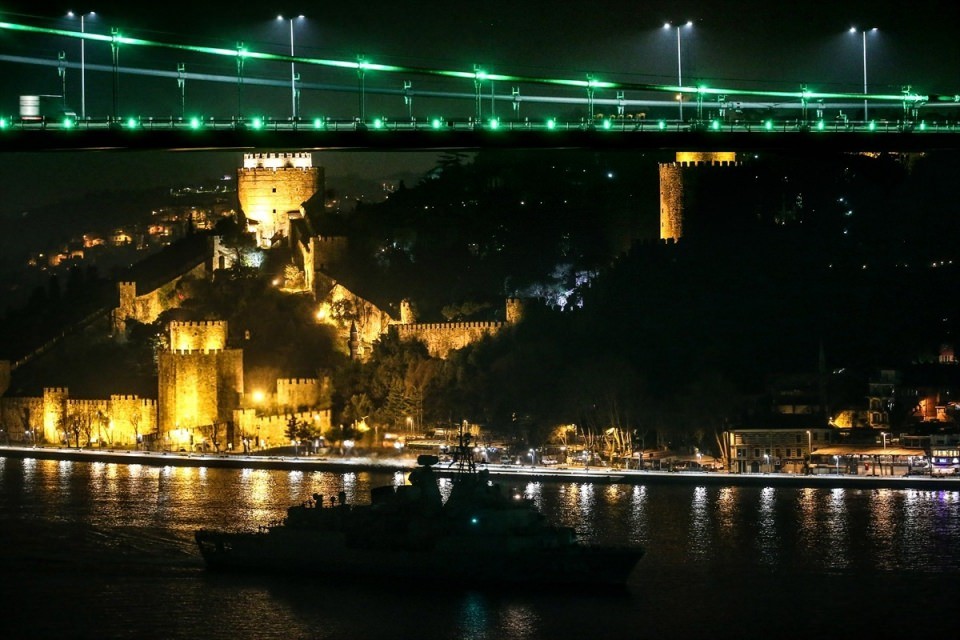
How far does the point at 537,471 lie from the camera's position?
145 ft

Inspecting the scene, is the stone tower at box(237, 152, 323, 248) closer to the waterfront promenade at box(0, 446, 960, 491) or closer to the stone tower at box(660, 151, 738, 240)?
the waterfront promenade at box(0, 446, 960, 491)

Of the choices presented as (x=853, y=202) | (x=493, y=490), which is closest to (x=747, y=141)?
(x=493, y=490)

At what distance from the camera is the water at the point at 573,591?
96.5ft

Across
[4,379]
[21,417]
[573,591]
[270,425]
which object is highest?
[4,379]

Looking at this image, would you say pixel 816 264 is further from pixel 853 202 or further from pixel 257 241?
pixel 257 241

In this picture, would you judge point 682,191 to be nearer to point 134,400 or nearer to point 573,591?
point 134,400

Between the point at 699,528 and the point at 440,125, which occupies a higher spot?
the point at 440,125

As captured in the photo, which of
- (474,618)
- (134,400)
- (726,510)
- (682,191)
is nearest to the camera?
(474,618)

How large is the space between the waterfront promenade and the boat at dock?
6212 mm

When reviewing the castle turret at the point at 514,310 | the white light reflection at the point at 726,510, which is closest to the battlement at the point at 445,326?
the castle turret at the point at 514,310

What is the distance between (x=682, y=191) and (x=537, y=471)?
32.7ft

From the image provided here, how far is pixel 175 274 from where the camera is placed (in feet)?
181

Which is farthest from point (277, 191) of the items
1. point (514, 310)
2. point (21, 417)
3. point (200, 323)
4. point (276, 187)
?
point (514, 310)

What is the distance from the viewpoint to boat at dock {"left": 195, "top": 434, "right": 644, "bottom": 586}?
1240 inches
